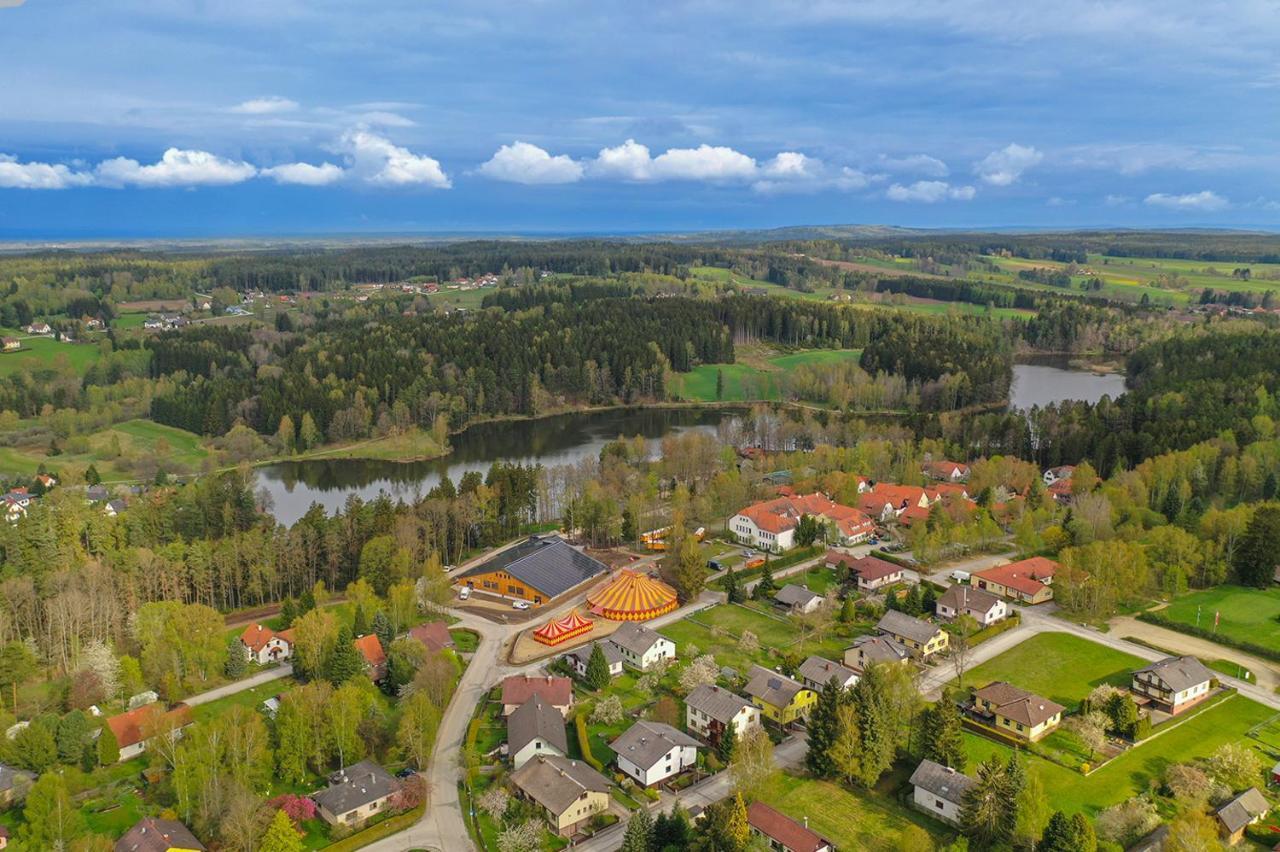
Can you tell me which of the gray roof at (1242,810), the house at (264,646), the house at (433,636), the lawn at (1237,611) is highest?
the gray roof at (1242,810)

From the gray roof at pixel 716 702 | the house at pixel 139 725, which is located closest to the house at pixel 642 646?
the gray roof at pixel 716 702

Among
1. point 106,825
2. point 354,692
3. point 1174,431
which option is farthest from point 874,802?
point 1174,431

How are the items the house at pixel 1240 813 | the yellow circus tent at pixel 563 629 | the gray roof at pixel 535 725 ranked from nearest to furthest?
the house at pixel 1240 813 < the gray roof at pixel 535 725 < the yellow circus tent at pixel 563 629

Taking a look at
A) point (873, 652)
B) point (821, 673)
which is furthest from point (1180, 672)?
point (821, 673)

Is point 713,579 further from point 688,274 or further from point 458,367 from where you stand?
point 688,274

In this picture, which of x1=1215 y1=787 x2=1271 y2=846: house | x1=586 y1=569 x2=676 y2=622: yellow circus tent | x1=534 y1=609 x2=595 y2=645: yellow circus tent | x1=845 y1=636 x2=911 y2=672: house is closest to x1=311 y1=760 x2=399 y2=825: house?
x1=534 y1=609 x2=595 y2=645: yellow circus tent

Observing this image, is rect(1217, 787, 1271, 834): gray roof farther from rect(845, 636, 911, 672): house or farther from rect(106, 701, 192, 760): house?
rect(106, 701, 192, 760): house

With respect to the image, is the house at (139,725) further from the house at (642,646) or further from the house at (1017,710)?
the house at (1017,710)
